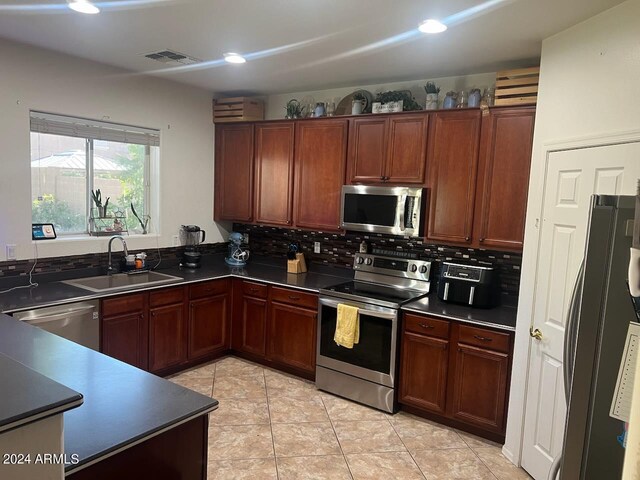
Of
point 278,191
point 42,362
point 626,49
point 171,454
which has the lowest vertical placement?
point 171,454

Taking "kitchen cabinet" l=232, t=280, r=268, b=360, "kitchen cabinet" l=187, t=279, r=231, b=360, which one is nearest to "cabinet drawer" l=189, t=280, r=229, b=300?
"kitchen cabinet" l=187, t=279, r=231, b=360

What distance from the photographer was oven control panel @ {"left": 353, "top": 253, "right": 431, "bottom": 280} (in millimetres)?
3795

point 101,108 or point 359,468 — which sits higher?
point 101,108

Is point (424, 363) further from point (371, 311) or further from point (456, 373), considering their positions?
point (371, 311)

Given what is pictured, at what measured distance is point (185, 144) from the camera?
457 cm

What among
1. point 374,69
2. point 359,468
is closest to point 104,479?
point 359,468

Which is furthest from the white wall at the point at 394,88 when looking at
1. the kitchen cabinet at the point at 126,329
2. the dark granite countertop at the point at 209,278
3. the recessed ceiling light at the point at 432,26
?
the kitchen cabinet at the point at 126,329

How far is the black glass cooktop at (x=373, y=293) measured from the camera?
3.47 metres

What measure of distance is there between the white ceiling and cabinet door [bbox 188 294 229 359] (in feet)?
6.61

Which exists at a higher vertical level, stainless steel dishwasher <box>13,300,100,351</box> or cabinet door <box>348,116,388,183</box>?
cabinet door <box>348,116,388,183</box>

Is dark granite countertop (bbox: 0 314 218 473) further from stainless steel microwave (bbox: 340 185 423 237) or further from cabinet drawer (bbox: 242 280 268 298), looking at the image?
stainless steel microwave (bbox: 340 185 423 237)

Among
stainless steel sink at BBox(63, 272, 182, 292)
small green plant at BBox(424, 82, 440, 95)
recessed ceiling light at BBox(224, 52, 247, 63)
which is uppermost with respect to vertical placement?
recessed ceiling light at BBox(224, 52, 247, 63)

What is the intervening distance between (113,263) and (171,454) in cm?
284

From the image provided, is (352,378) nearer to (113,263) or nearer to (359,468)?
(359,468)
